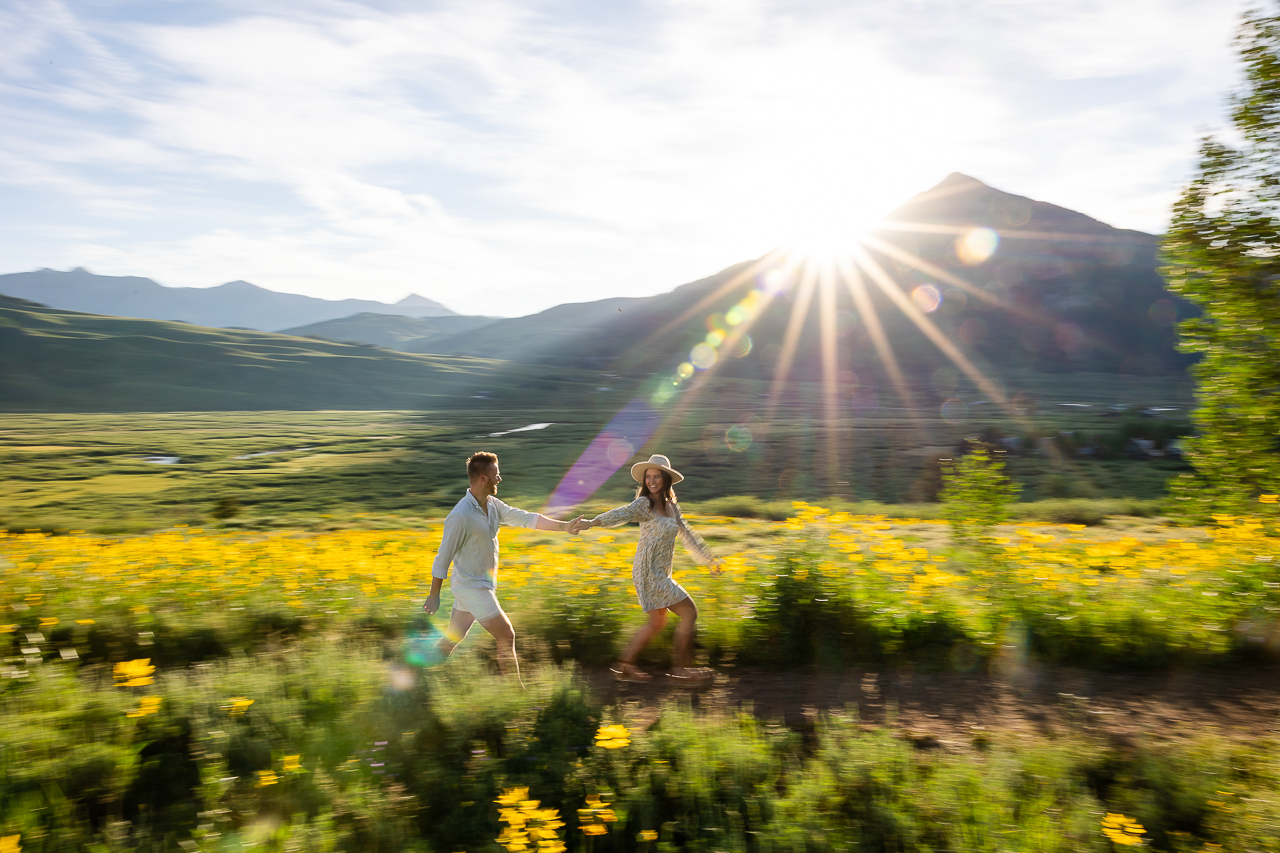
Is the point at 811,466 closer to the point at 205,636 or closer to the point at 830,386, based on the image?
the point at 205,636

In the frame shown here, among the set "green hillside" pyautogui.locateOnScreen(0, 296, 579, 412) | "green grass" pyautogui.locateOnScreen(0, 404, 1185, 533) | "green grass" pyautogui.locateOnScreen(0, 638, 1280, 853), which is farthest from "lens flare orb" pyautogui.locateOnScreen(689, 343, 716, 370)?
"green grass" pyautogui.locateOnScreen(0, 638, 1280, 853)

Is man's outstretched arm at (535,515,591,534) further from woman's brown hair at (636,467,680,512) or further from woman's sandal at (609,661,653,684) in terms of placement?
woman's sandal at (609,661,653,684)

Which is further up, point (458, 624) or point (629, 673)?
point (458, 624)

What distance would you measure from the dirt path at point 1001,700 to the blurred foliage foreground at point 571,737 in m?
0.25

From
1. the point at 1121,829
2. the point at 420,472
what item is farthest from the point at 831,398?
the point at 1121,829

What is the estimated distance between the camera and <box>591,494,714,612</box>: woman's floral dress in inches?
254

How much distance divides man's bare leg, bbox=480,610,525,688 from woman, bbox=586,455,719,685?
3.60 ft

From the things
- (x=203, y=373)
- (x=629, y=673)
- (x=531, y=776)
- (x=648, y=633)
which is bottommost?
(x=203, y=373)

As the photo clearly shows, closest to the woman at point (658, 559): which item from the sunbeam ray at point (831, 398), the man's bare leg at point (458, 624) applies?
the man's bare leg at point (458, 624)

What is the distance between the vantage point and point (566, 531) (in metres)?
6.54

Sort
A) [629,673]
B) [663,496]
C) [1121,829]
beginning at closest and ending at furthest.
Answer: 1. [1121,829]
2. [663,496]
3. [629,673]

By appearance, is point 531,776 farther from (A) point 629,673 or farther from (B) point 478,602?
(A) point 629,673

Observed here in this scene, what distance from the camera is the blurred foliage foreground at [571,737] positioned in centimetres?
429

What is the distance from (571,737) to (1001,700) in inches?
153
